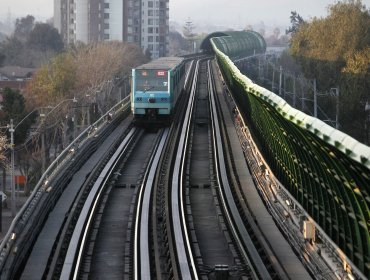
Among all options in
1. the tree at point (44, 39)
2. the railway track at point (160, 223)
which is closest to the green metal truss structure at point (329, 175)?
the railway track at point (160, 223)

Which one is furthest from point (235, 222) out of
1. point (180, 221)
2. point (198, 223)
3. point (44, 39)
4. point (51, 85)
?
point (44, 39)

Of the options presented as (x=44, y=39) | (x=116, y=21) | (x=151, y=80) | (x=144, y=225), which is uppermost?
(x=116, y=21)

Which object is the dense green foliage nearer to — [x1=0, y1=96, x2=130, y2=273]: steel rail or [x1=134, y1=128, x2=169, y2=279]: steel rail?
[x1=134, y1=128, x2=169, y2=279]: steel rail

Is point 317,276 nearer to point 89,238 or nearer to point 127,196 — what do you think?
point 89,238

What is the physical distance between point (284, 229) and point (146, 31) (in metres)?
121

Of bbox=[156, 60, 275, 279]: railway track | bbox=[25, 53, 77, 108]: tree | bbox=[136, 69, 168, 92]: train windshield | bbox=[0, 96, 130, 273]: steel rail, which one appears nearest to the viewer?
bbox=[0, 96, 130, 273]: steel rail

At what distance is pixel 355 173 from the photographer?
9.53m

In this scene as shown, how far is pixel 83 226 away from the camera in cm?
1830

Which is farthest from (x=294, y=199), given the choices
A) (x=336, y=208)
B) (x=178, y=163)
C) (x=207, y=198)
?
(x=178, y=163)

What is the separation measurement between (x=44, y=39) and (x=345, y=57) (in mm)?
71417

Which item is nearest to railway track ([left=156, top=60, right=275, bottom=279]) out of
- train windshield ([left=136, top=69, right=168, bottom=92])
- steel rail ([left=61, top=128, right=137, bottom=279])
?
steel rail ([left=61, top=128, right=137, bottom=279])

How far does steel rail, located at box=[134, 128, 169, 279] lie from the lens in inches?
600

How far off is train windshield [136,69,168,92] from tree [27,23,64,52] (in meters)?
83.6

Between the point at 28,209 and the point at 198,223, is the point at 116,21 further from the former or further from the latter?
the point at 28,209
